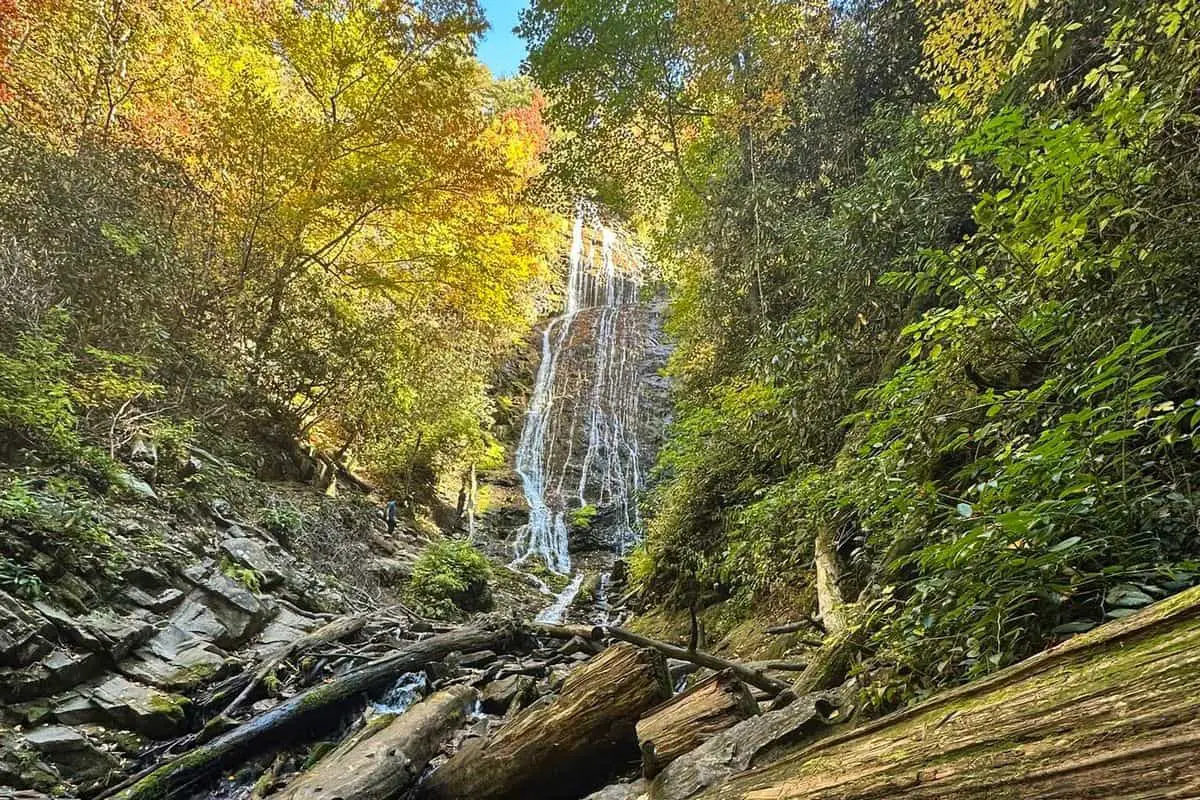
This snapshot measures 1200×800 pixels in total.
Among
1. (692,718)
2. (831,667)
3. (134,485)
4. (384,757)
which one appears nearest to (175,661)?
(134,485)

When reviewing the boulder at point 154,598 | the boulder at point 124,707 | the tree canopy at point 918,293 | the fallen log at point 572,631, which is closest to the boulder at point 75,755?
the boulder at point 124,707

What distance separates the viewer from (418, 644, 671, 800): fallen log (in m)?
3.07

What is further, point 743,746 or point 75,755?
point 75,755

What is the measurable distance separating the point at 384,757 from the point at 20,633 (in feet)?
9.24

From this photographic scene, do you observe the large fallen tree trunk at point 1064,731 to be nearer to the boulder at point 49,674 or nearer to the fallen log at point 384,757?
the fallen log at point 384,757

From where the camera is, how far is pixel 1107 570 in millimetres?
1613

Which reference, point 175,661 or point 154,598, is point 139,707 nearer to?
point 175,661

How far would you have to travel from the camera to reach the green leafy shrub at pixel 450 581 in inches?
350

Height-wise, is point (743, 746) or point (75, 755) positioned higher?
point (75, 755)

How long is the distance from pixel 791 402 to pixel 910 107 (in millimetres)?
4024

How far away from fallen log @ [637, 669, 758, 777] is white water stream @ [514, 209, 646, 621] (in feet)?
28.0

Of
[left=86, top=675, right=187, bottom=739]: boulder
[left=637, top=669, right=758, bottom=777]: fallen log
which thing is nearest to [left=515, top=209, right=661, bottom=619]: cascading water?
[left=86, top=675, right=187, bottom=739]: boulder

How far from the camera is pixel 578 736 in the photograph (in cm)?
308

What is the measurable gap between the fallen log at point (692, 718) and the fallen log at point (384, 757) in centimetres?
171
